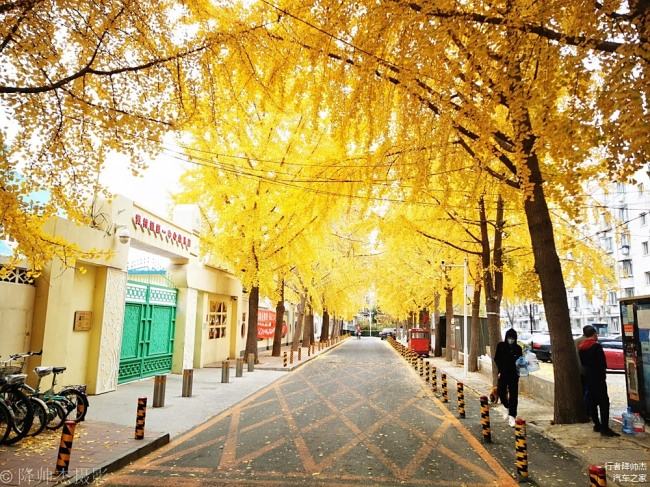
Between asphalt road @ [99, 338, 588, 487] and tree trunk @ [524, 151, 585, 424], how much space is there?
1124 millimetres

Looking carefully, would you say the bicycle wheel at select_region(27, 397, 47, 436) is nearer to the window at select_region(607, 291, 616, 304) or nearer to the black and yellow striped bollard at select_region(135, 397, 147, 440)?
the black and yellow striped bollard at select_region(135, 397, 147, 440)

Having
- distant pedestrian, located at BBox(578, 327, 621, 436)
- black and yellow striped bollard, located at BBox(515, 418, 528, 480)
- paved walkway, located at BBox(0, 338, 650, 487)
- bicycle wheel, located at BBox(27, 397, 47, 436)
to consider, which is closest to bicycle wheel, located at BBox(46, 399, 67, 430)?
bicycle wheel, located at BBox(27, 397, 47, 436)

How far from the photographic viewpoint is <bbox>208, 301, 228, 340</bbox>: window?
20.0 meters

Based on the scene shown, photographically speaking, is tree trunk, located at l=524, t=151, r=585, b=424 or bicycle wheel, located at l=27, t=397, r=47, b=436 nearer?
bicycle wheel, located at l=27, t=397, r=47, b=436

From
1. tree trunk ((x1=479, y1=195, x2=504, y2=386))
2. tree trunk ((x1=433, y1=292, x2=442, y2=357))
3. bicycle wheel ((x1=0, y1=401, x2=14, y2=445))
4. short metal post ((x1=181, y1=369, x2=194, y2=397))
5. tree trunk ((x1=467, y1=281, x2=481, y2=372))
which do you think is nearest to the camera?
bicycle wheel ((x1=0, y1=401, x2=14, y2=445))

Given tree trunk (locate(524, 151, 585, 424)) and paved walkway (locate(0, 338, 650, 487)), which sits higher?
tree trunk (locate(524, 151, 585, 424))

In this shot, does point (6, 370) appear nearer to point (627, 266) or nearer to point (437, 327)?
point (437, 327)

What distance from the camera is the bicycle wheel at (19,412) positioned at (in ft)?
21.3

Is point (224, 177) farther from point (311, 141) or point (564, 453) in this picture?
point (564, 453)

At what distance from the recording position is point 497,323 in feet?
42.8

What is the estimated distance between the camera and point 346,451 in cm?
684

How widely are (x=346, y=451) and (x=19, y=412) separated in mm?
5456

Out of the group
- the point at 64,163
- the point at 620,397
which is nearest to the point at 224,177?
the point at 64,163

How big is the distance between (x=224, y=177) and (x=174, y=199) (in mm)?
3439
